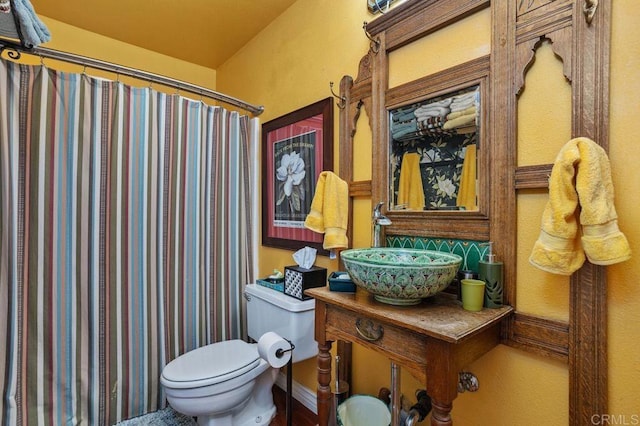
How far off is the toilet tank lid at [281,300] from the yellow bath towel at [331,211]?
1.03 ft

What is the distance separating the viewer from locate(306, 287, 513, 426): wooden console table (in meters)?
0.76

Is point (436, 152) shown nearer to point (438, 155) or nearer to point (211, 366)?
point (438, 155)

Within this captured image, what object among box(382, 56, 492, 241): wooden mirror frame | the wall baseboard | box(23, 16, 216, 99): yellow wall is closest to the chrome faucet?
box(382, 56, 492, 241): wooden mirror frame

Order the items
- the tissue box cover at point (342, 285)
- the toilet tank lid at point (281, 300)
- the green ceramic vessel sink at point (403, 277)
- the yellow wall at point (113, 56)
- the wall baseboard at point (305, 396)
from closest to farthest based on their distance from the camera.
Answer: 1. the green ceramic vessel sink at point (403, 277)
2. the tissue box cover at point (342, 285)
3. the toilet tank lid at point (281, 300)
4. the wall baseboard at point (305, 396)
5. the yellow wall at point (113, 56)

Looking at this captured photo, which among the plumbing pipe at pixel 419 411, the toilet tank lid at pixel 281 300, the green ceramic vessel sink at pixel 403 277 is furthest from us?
the toilet tank lid at pixel 281 300

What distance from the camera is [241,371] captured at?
1.37 meters

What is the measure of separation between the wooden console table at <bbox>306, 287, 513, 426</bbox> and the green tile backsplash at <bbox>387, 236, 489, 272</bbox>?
5.6 inches

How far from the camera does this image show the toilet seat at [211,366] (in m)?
1.29

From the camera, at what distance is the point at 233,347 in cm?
158

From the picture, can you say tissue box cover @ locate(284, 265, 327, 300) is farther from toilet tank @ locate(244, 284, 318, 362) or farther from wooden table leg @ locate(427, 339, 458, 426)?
wooden table leg @ locate(427, 339, 458, 426)

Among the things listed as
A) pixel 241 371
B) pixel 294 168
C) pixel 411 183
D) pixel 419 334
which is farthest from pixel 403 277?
pixel 294 168

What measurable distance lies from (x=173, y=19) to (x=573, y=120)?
232 centimetres

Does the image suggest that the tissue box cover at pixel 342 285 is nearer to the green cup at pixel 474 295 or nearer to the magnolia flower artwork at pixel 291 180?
the green cup at pixel 474 295

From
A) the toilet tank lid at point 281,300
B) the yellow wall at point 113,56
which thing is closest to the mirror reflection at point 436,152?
the toilet tank lid at point 281,300
